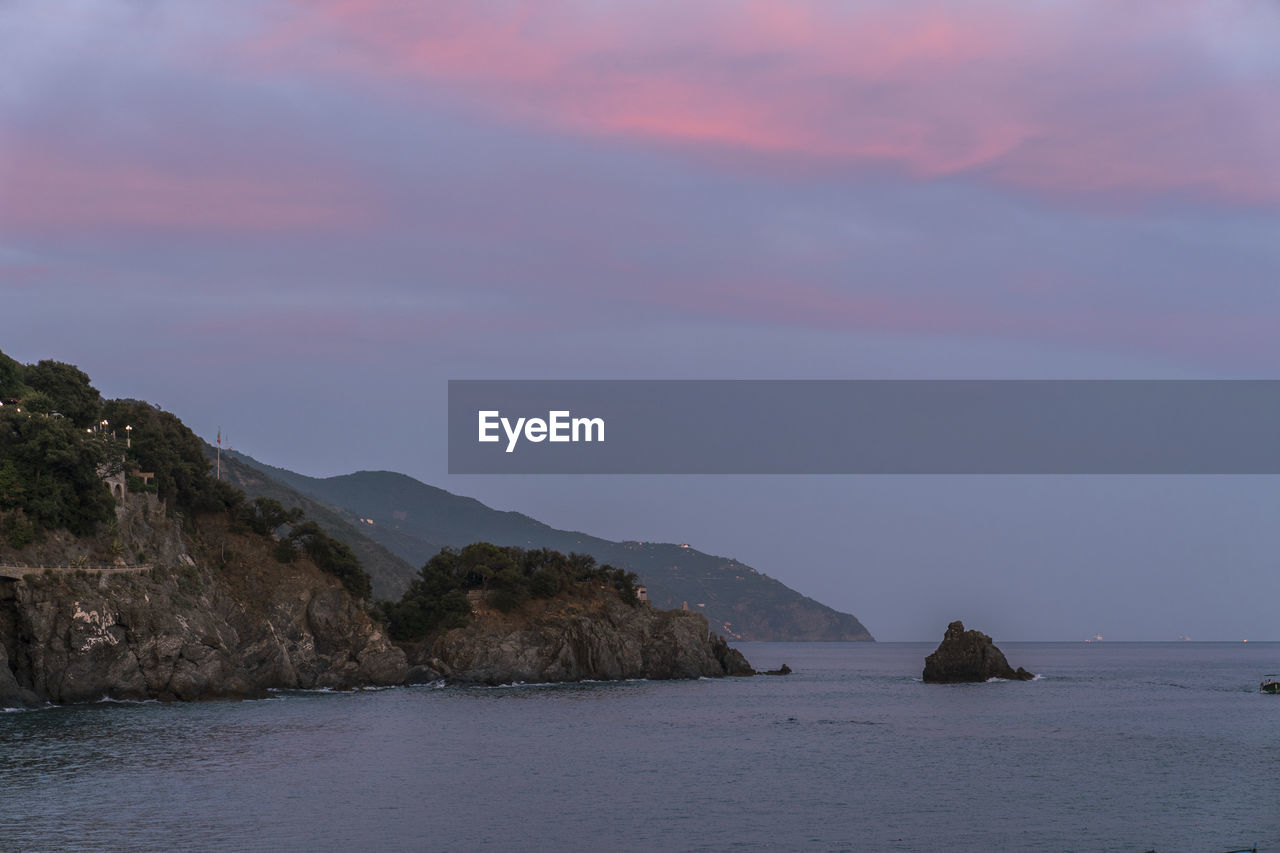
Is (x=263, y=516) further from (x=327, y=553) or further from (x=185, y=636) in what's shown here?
(x=185, y=636)

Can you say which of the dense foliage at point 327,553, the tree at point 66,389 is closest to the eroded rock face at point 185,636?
the dense foliage at point 327,553

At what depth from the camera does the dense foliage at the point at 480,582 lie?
510 feet

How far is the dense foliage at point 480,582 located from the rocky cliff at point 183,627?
1334cm

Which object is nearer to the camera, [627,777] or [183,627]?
[627,777]

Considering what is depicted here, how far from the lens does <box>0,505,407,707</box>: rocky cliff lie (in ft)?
321

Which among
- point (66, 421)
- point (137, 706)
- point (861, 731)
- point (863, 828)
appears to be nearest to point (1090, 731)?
point (861, 731)

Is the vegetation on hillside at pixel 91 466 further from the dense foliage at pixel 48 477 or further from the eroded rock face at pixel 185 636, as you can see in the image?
the eroded rock face at pixel 185 636

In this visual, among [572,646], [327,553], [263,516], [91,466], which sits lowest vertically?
[572,646]

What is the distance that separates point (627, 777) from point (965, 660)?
4017 inches

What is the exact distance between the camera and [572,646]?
158 m

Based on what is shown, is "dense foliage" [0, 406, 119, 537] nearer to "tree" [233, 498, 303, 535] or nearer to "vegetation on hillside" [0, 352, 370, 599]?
"vegetation on hillside" [0, 352, 370, 599]

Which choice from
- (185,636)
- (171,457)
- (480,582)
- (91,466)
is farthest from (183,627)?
(480,582)

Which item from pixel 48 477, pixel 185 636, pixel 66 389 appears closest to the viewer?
pixel 48 477

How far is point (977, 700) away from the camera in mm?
128625
